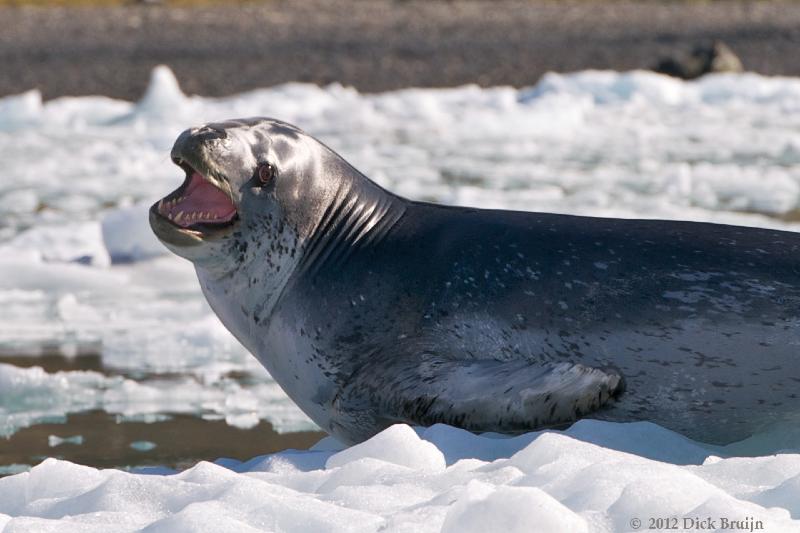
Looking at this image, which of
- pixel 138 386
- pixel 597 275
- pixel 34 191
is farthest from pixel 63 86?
pixel 597 275

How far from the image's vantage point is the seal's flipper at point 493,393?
3594mm

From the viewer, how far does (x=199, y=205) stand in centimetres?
420

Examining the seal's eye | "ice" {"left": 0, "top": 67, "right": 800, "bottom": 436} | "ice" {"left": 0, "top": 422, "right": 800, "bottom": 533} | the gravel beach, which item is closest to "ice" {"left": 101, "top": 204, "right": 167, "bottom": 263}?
"ice" {"left": 0, "top": 67, "right": 800, "bottom": 436}

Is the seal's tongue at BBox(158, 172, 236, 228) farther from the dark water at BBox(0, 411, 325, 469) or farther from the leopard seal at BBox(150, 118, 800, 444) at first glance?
the dark water at BBox(0, 411, 325, 469)

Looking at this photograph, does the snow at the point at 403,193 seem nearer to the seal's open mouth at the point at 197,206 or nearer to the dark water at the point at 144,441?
the dark water at the point at 144,441

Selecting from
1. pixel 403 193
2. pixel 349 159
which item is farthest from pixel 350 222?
pixel 349 159

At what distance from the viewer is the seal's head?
4.03 m

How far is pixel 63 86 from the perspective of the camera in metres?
16.4

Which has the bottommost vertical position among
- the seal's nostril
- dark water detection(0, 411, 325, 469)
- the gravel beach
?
dark water detection(0, 411, 325, 469)

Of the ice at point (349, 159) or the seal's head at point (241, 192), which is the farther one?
the ice at point (349, 159)

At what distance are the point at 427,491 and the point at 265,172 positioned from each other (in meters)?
1.39

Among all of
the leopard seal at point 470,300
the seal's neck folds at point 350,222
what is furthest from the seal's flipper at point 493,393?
the seal's neck folds at point 350,222

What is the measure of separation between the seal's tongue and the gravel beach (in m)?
12.1

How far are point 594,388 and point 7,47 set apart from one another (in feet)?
56.7
